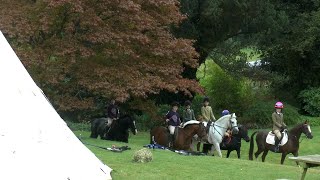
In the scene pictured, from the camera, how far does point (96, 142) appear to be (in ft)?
58.7

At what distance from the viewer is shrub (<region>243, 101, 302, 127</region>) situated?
28.6m

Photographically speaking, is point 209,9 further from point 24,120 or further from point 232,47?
point 24,120

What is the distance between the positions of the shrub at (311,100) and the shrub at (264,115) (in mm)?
2253

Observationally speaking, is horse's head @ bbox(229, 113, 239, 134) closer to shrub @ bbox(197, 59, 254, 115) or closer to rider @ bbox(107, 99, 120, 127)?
rider @ bbox(107, 99, 120, 127)

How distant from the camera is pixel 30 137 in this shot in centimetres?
904

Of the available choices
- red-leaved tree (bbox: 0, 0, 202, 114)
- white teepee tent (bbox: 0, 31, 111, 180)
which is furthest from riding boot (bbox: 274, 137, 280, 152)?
white teepee tent (bbox: 0, 31, 111, 180)

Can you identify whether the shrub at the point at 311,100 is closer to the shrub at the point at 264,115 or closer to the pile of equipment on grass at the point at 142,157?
the shrub at the point at 264,115

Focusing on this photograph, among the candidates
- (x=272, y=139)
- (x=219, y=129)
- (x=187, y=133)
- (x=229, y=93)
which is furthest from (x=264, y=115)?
(x=187, y=133)

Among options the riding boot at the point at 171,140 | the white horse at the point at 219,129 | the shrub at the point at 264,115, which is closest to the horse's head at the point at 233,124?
the white horse at the point at 219,129

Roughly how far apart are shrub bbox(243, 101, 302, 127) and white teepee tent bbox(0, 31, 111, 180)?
64.7ft

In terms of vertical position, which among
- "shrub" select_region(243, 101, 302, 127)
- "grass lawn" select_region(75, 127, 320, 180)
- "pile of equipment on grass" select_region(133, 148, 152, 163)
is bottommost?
"grass lawn" select_region(75, 127, 320, 180)

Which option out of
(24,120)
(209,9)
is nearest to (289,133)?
(209,9)

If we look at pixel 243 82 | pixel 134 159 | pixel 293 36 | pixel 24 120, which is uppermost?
pixel 293 36

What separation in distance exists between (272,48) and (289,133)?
40.3 feet
